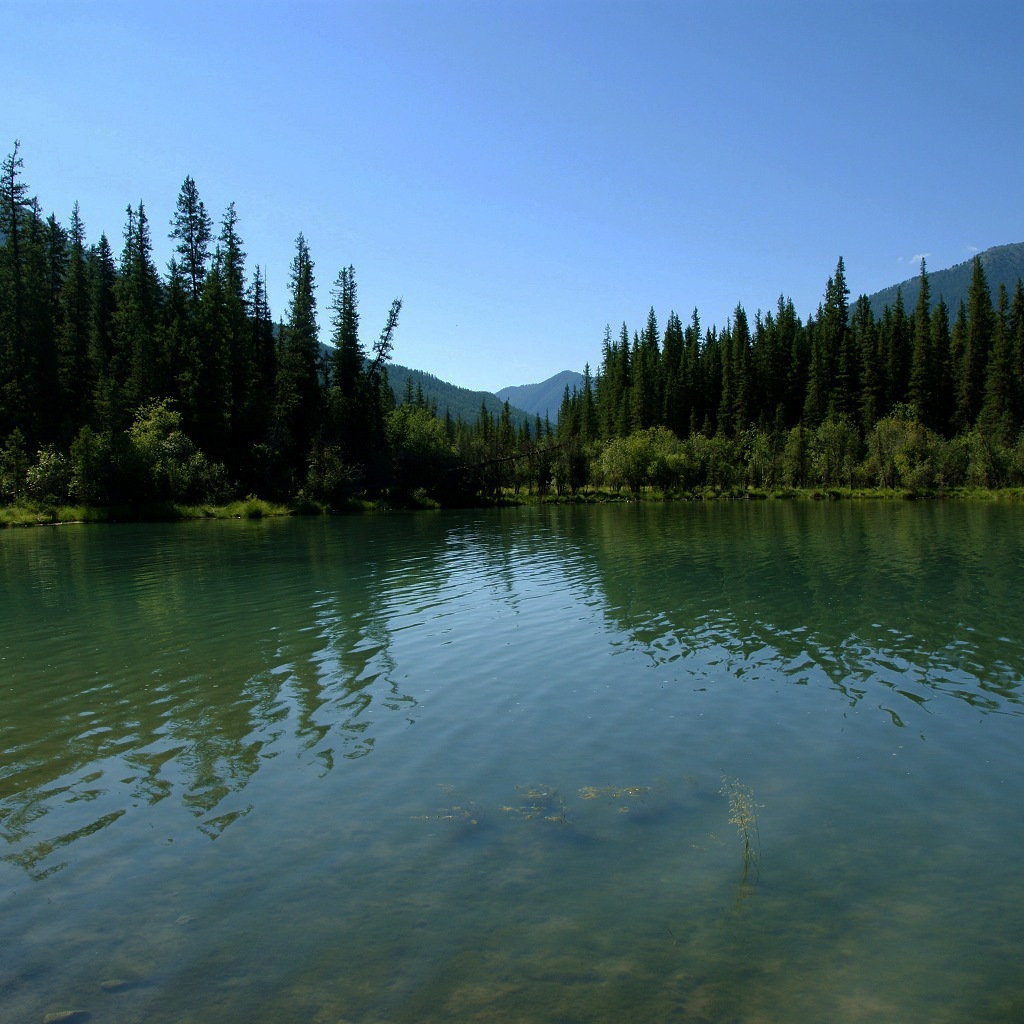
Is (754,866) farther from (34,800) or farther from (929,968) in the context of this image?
(34,800)

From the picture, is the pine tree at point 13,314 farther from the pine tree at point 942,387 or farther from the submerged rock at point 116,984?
the pine tree at point 942,387

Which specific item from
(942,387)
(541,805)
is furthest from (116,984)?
(942,387)

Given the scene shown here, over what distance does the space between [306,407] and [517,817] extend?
74961mm

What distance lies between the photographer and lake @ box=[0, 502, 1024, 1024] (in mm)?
4973

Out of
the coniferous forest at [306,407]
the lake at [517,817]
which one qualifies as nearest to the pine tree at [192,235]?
the coniferous forest at [306,407]

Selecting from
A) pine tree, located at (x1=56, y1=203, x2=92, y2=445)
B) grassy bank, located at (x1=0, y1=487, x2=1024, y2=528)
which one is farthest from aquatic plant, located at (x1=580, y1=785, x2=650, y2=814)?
pine tree, located at (x1=56, y1=203, x2=92, y2=445)

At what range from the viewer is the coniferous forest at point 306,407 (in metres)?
64.1

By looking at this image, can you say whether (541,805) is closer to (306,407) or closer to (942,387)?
(306,407)

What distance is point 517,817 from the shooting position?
7.39 meters

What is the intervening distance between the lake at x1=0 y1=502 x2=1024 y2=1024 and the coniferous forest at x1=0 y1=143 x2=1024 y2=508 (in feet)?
170

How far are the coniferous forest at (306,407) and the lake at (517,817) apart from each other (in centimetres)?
5169

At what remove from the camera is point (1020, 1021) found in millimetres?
4566

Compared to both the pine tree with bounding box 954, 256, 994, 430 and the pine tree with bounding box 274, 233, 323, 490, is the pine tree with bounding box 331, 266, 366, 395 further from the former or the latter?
the pine tree with bounding box 954, 256, 994, 430

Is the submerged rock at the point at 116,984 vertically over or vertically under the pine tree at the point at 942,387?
under
